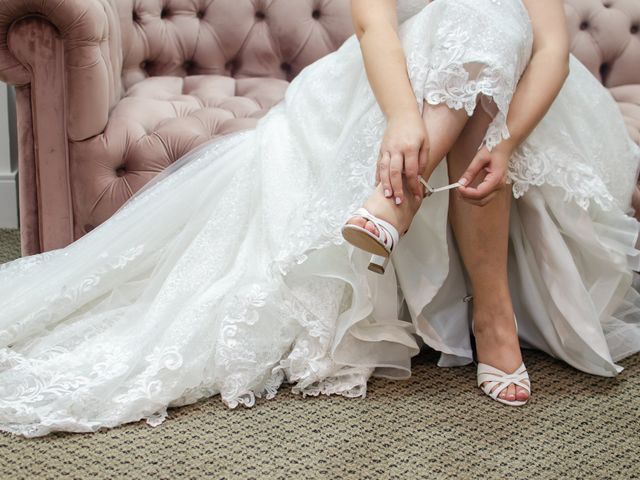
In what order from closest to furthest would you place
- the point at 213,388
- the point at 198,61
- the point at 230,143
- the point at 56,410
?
the point at 56,410
the point at 213,388
the point at 230,143
the point at 198,61

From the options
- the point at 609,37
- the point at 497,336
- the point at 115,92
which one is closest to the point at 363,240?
the point at 497,336

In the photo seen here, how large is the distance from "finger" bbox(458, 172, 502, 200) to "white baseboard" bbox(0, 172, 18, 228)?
1.49 meters

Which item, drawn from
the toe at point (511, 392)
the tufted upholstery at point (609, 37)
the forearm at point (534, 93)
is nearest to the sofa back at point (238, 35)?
the tufted upholstery at point (609, 37)

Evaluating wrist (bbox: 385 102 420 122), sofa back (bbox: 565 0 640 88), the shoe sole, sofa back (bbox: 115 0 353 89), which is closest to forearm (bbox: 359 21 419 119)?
wrist (bbox: 385 102 420 122)

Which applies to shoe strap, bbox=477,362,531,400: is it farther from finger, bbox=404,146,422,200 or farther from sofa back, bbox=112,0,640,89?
sofa back, bbox=112,0,640,89

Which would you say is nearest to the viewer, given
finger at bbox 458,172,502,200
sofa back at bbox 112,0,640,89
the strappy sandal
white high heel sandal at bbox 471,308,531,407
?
the strappy sandal

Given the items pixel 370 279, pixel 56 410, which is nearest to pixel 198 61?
pixel 370 279

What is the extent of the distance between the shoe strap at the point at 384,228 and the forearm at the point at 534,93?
23cm

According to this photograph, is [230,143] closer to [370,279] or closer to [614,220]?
[370,279]

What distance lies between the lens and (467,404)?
47.6 inches

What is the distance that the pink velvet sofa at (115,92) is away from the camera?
1440 mm

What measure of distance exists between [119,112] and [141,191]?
9.7 inches

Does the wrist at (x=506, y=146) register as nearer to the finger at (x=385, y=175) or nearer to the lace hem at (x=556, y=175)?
the lace hem at (x=556, y=175)

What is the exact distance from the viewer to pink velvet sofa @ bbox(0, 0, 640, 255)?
1.44 meters
